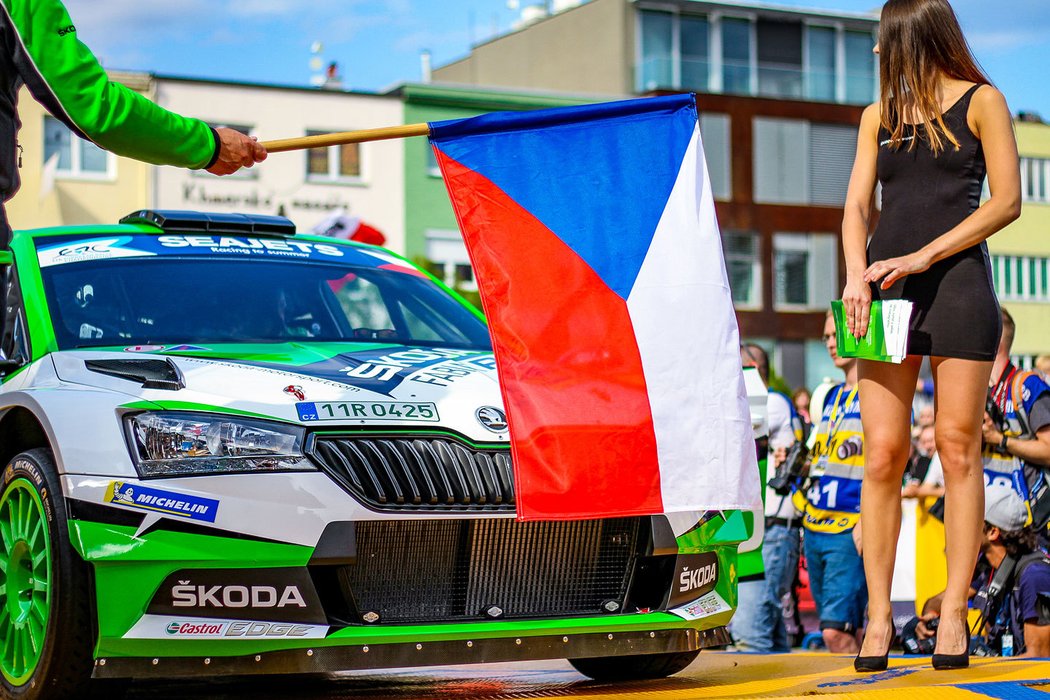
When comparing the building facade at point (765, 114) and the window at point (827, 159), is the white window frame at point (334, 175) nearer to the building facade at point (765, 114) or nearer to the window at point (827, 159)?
the building facade at point (765, 114)

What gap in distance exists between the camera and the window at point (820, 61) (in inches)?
1945

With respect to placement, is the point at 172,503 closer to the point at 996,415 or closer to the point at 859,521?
the point at 996,415

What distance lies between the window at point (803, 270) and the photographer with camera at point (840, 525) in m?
40.3

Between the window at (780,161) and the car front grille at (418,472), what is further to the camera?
the window at (780,161)

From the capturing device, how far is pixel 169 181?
39031 millimetres

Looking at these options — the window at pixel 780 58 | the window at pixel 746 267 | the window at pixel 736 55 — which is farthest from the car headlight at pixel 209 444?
the window at pixel 780 58

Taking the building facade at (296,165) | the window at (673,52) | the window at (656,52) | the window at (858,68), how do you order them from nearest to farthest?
the building facade at (296,165) → the window at (656,52) → the window at (673,52) → the window at (858,68)

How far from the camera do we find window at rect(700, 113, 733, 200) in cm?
4716

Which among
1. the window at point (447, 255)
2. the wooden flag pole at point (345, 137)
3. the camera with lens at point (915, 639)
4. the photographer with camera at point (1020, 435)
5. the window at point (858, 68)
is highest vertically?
the window at point (858, 68)

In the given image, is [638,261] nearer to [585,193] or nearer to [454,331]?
[585,193]

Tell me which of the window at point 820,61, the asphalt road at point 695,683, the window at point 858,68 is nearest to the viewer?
the asphalt road at point 695,683

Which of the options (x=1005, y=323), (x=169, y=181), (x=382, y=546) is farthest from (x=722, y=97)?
(x=382, y=546)

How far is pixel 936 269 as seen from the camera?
4.89 meters

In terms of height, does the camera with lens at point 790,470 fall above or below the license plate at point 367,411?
below
